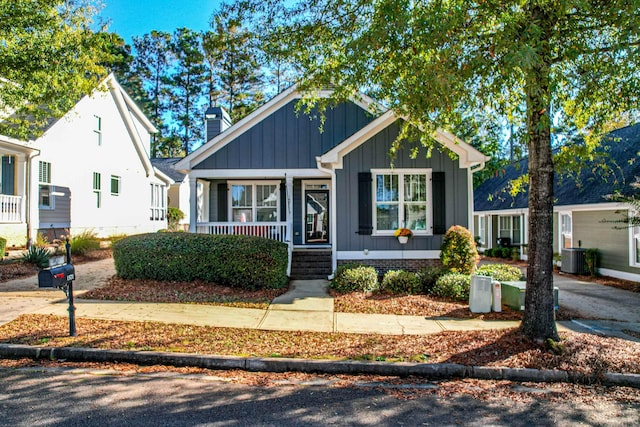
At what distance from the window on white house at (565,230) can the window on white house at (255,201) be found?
10.8 meters

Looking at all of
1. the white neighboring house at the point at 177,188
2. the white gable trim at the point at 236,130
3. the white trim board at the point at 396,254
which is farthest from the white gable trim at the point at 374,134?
the white neighboring house at the point at 177,188

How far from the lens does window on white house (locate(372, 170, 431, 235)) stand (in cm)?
1138

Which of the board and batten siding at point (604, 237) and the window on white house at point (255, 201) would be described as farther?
the window on white house at point (255, 201)

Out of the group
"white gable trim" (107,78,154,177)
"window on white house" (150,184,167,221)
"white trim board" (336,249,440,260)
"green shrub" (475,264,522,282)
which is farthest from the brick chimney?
"green shrub" (475,264,522,282)

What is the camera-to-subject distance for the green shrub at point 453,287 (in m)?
9.24

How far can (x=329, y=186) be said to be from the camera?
14.6 meters

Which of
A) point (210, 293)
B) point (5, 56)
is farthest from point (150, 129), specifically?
point (210, 293)

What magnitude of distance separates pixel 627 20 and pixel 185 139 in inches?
1494

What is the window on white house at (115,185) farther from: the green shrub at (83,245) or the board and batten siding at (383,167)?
the board and batten siding at (383,167)

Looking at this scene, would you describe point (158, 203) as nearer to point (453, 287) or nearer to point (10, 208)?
point (10, 208)

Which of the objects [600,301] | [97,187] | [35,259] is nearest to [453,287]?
[600,301]

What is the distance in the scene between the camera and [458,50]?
233 inches

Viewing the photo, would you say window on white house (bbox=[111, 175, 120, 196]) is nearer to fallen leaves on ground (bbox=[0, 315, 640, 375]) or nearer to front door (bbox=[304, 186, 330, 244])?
front door (bbox=[304, 186, 330, 244])

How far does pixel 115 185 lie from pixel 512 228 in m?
19.2
